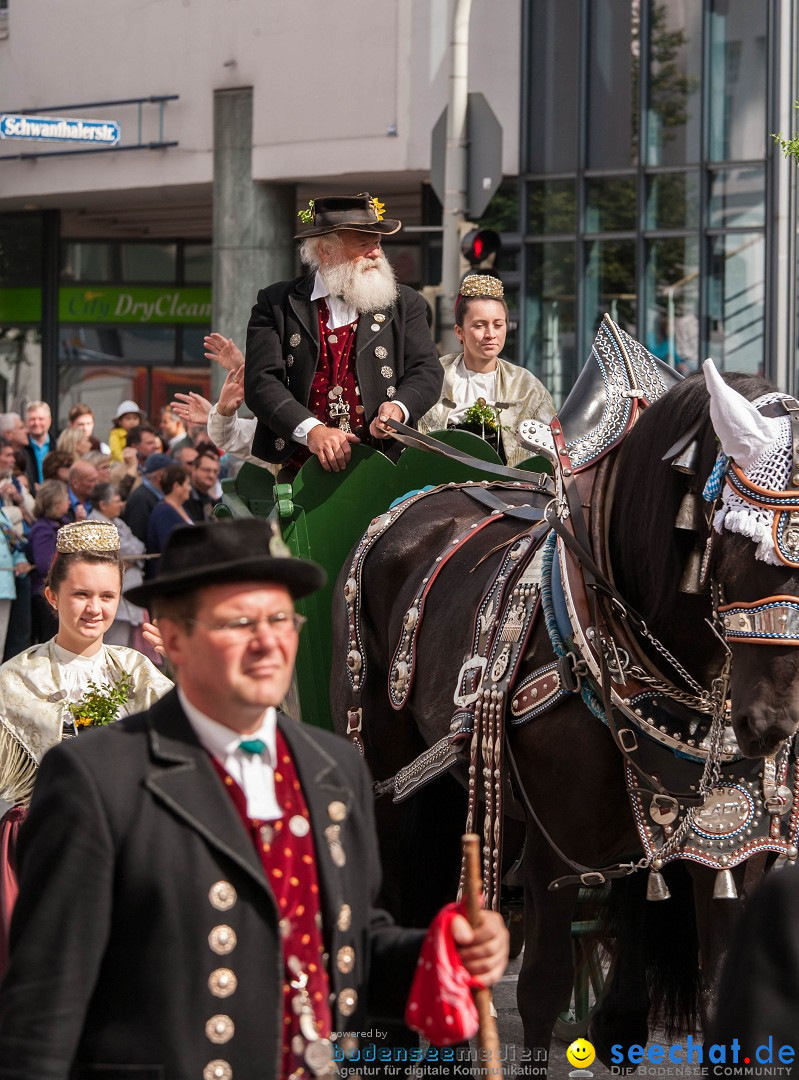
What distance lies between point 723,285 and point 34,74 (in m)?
8.82

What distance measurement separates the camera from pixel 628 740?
4305mm

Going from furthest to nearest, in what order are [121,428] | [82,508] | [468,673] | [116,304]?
[116,304], [121,428], [82,508], [468,673]

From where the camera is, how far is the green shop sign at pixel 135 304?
940 inches

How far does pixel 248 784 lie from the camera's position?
8.89ft

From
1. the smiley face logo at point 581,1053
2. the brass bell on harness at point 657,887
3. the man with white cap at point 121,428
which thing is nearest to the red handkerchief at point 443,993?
the brass bell on harness at point 657,887

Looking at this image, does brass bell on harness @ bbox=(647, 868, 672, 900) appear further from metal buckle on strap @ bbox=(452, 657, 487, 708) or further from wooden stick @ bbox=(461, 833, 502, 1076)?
wooden stick @ bbox=(461, 833, 502, 1076)

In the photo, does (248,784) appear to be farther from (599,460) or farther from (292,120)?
(292,120)

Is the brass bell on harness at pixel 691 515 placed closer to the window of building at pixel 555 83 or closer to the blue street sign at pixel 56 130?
the blue street sign at pixel 56 130

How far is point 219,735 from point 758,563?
5.34ft

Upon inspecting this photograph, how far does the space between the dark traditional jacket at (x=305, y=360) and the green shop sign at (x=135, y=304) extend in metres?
17.8

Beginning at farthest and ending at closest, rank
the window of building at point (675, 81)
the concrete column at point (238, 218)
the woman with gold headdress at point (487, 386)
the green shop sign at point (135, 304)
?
1. the green shop sign at point (135, 304)
2. the concrete column at point (238, 218)
3. the window of building at point (675, 81)
4. the woman with gold headdress at point (487, 386)

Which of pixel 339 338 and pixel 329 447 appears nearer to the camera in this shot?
pixel 329 447

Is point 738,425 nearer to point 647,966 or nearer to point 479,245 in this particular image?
point 647,966

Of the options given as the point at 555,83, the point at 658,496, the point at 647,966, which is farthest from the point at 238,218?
the point at 658,496
